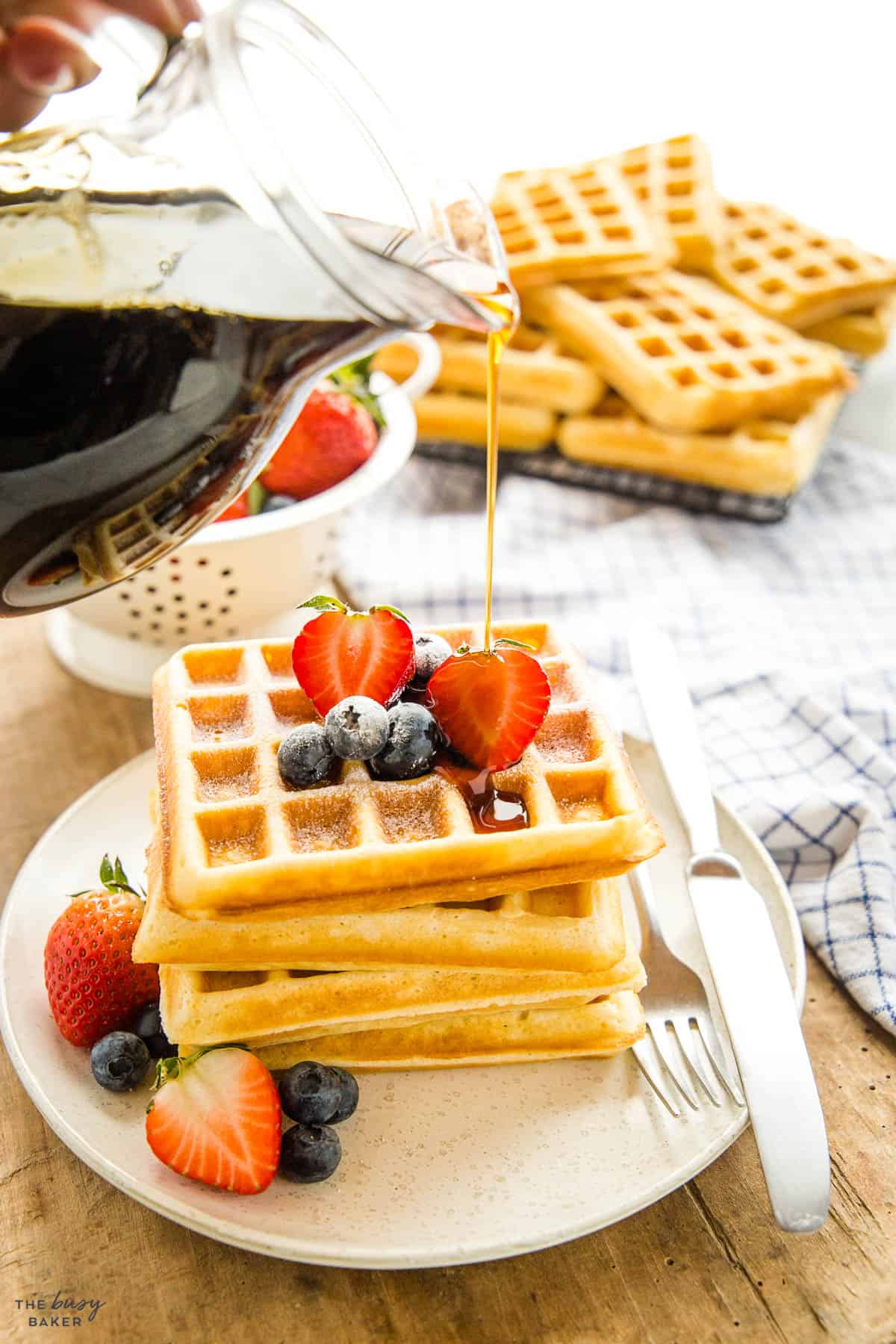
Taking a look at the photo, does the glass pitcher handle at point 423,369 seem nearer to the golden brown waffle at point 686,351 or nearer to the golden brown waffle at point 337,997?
the golden brown waffle at point 686,351

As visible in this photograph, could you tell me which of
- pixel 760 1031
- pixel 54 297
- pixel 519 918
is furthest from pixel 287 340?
pixel 760 1031

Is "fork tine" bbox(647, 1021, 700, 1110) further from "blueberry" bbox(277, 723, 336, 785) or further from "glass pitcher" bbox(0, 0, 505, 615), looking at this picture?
"glass pitcher" bbox(0, 0, 505, 615)

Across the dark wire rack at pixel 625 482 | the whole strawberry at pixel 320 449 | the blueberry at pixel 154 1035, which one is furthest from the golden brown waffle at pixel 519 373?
the blueberry at pixel 154 1035

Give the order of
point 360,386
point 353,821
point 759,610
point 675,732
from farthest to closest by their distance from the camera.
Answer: point 759,610, point 360,386, point 675,732, point 353,821

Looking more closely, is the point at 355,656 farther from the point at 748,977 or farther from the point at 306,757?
the point at 748,977

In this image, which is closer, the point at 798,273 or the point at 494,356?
the point at 494,356

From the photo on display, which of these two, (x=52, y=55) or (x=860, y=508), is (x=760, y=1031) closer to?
(x=52, y=55)

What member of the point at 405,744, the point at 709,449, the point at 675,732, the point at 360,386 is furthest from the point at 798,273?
the point at 405,744
